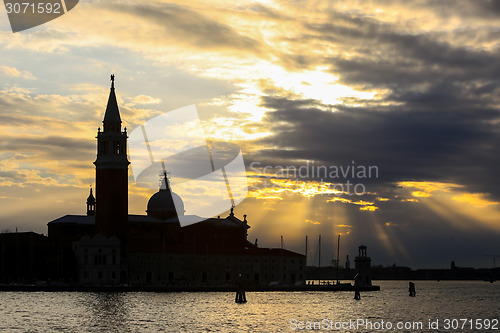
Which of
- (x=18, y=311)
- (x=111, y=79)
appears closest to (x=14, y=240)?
(x=111, y=79)

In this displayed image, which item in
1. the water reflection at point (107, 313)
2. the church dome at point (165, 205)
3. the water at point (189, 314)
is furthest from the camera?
the church dome at point (165, 205)

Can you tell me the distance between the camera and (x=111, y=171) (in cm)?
11481

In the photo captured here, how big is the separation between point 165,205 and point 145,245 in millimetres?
10471

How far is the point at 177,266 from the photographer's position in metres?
123

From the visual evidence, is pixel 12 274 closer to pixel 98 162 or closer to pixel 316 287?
pixel 98 162

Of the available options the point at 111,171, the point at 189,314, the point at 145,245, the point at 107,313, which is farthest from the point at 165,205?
the point at 189,314

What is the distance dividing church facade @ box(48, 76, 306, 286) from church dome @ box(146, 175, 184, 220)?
0.15m

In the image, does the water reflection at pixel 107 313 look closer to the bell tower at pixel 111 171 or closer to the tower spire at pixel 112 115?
the bell tower at pixel 111 171

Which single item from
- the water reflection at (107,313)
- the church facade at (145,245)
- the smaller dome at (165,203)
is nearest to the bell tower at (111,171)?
the church facade at (145,245)

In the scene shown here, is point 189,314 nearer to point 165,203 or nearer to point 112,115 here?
point 112,115

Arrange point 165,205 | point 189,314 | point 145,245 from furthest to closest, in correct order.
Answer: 1. point 165,205
2. point 145,245
3. point 189,314

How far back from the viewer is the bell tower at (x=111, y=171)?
115 m

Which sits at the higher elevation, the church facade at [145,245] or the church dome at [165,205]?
the church dome at [165,205]

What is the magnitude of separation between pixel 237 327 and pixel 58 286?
55.2 meters
